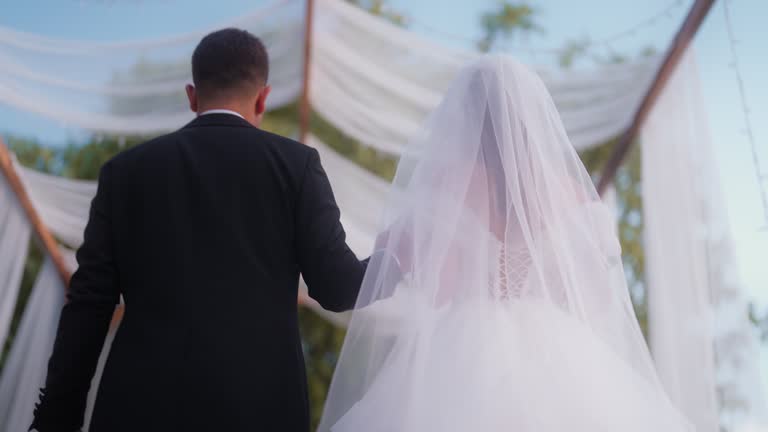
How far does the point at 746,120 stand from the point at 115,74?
10.2ft

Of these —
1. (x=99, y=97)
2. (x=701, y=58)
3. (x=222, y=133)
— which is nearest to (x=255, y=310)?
(x=222, y=133)

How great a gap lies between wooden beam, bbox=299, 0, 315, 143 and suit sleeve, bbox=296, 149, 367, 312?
8.26ft

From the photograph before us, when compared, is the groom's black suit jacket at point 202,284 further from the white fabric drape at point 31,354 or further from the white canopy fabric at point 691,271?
the white fabric drape at point 31,354

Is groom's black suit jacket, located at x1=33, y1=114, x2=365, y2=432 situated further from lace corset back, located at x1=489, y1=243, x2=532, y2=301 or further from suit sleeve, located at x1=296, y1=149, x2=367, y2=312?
lace corset back, located at x1=489, y1=243, x2=532, y2=301

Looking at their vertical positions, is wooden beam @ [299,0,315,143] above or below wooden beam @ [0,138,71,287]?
above

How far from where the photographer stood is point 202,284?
180cm

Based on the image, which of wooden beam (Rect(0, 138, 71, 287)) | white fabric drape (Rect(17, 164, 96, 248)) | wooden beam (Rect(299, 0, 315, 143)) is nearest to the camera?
wooden beam (Rect(0, 138, 71, 287))

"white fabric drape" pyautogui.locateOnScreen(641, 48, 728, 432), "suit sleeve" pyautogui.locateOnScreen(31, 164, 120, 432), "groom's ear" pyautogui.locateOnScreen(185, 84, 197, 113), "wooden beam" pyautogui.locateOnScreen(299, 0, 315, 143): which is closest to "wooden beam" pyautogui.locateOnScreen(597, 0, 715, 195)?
"white fabric drape" pyautogui.locateOnScreen(641, 48, 728, 432)

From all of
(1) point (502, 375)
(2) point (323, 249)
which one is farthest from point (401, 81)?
(1) point (502, 375)

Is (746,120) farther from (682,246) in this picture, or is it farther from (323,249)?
(323,249)

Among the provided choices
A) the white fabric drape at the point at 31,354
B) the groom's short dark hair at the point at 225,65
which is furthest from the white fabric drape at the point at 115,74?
the groom's short dark hair at the point at 225,65

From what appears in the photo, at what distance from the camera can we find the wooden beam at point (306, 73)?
4.28 meters

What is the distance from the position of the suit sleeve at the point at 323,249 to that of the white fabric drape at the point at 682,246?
6.04 feet

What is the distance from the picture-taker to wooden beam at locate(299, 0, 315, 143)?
4279mm
